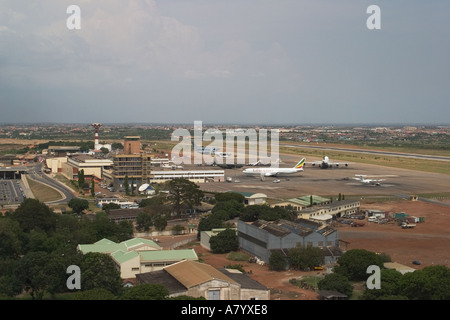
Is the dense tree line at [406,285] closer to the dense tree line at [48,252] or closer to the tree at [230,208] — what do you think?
the dense tree line at [48,252]

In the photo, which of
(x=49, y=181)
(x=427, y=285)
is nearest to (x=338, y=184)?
(x=49, y=181)

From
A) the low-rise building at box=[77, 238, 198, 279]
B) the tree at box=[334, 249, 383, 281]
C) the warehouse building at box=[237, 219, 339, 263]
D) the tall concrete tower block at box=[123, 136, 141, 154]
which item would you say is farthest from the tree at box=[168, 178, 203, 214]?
the tall concrete tower block at box=[123, 136, 141, 154]

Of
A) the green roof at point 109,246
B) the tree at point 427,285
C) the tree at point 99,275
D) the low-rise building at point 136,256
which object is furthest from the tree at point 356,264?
the tree at point 99,275

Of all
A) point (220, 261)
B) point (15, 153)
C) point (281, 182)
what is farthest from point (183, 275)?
point (15, 153)

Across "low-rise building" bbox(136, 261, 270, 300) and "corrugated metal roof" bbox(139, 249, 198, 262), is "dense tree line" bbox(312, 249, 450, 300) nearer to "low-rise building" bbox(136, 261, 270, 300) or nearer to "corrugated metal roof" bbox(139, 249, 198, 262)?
"low-rise building" bbox(136, 261, 270, 300)
